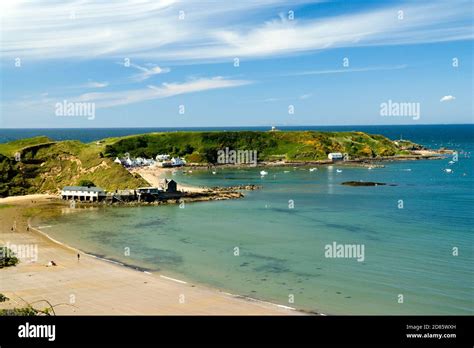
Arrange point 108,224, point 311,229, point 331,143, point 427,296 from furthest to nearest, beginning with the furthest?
point 331,143, point 108,224, point 311,229, point 427,296

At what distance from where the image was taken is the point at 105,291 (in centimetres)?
3547

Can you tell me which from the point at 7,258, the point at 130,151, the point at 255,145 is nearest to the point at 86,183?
the point at 7,258

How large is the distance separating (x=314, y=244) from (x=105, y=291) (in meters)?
22.1

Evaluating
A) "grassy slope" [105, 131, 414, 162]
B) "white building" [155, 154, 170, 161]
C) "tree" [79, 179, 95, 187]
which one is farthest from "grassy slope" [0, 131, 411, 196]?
"white building" [155, 154, 170, 161]

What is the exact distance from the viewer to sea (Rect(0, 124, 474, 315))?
35.0 m

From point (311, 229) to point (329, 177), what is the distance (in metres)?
59.2

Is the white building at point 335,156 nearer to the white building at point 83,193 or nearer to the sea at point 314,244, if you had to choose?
the sea at point 314,244

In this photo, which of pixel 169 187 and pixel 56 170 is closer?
pixel 169 187

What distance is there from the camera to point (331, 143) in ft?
551

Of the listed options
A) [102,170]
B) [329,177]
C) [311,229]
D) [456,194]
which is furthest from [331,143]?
[311,229]

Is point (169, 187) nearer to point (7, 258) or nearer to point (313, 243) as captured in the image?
point (313, 243)

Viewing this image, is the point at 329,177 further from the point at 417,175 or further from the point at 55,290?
the point at 55,290

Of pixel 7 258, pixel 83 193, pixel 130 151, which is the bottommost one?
pixel 7 258

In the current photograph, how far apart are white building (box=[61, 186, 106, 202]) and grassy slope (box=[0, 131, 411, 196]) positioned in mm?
4306
